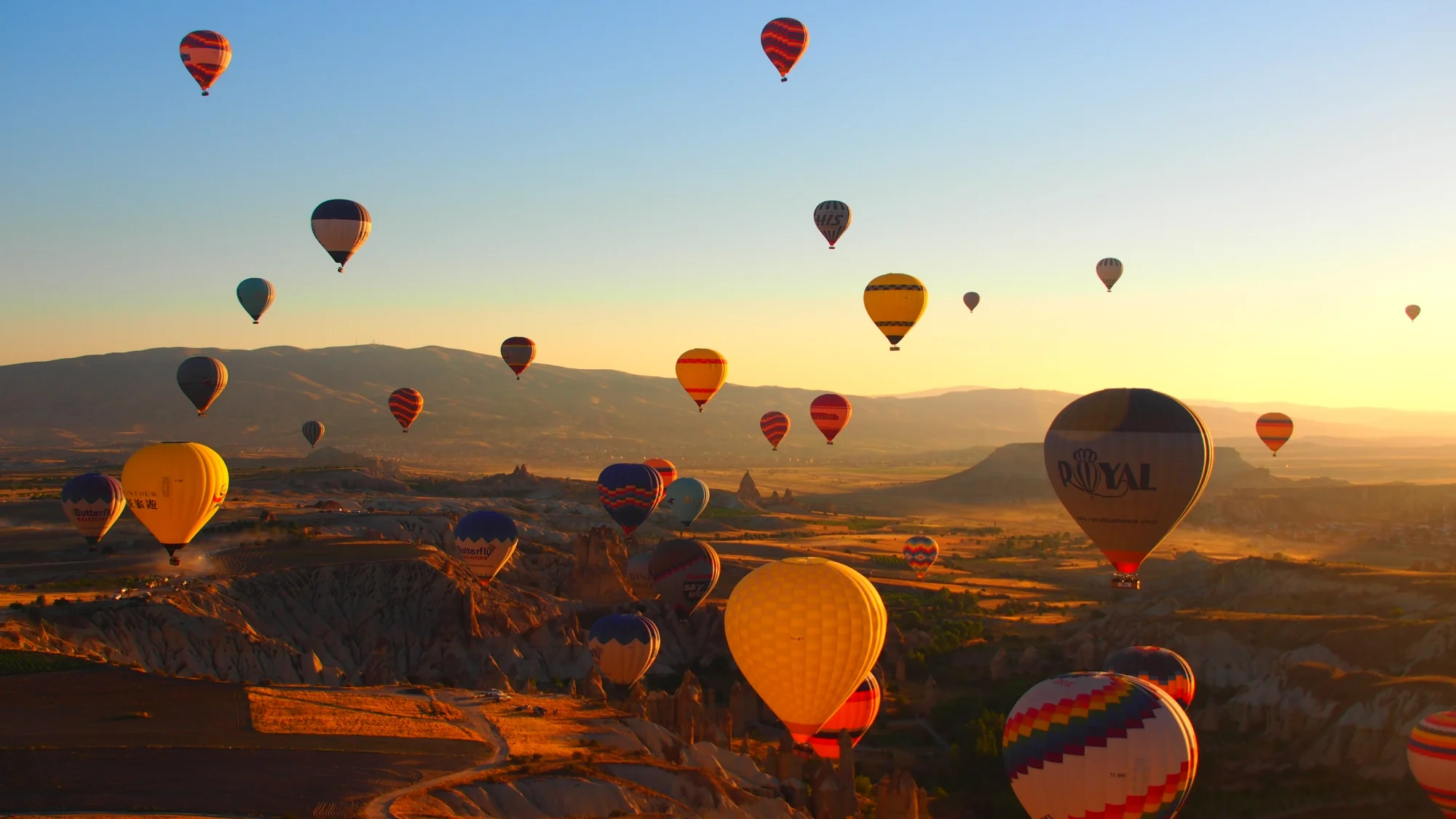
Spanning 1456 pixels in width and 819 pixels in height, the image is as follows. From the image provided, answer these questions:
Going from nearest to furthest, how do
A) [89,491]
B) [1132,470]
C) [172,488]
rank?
1. [1132,470]
2. [172,488]
3. [89,491]

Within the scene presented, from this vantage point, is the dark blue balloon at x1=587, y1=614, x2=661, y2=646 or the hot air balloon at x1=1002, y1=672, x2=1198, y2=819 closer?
the hot air balloon at x1=1002, y1=672, x2=1198, y2=819

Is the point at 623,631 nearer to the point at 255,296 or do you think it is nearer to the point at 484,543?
the point at 484,543

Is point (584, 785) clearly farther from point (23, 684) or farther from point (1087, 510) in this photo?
point (1087, 510)

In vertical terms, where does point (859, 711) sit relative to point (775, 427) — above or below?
below

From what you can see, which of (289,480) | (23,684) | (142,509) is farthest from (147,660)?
(289,480)

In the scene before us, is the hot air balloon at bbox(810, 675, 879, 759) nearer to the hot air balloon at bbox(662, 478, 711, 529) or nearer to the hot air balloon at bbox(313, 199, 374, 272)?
the hot air balloon at bbox(313, 199, 374, 272)

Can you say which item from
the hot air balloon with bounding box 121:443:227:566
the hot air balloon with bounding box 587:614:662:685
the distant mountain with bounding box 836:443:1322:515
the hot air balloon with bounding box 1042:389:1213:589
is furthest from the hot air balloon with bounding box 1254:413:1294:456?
the hot air balloon with bounding box 121:443:227:566

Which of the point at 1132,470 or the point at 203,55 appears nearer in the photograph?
the point at 1132,470

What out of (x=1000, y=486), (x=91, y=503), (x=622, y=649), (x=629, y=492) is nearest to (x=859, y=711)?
(x=622, y=649)

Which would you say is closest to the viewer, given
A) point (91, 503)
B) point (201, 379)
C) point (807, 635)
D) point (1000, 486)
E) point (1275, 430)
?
point (807, 635)
